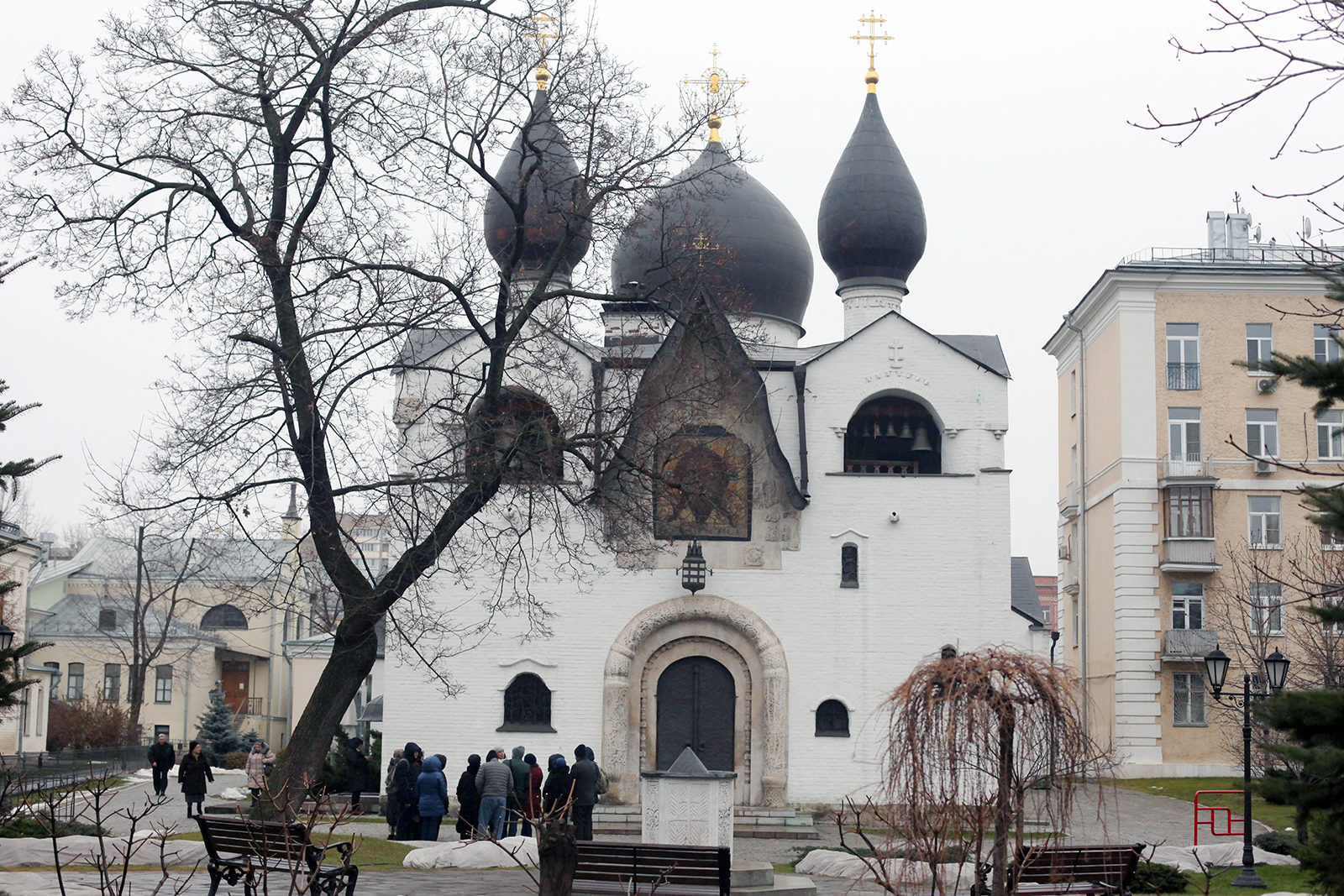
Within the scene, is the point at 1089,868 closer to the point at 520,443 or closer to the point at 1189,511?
the point at 520,443

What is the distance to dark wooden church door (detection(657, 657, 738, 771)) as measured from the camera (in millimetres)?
24547

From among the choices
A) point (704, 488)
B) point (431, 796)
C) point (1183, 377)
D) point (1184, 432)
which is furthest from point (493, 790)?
point (1183, 377)

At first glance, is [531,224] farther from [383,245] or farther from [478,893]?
[478,893]

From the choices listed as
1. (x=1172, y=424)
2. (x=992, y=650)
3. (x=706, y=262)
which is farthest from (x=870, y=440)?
(x=992, y=650)

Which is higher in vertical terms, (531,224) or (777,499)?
(531,224)

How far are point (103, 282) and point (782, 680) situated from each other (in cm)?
1200

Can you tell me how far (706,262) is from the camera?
19203 millimetres

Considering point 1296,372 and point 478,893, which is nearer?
point 1296,372

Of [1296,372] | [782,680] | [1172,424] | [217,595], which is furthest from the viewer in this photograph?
[217,595]

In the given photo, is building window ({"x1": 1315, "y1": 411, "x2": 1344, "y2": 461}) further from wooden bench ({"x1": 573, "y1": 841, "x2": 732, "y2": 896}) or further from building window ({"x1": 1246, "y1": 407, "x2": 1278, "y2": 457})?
wooden bench ({"x1": 573, "y1": 841, "x2": 732, "y2": 896})

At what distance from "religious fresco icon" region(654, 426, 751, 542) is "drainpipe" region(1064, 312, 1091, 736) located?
1529 centimetres

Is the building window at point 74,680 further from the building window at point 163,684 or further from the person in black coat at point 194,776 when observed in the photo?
the person in black coat at point 194,776

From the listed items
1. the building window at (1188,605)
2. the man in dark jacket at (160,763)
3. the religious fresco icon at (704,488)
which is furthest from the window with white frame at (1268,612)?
the man in dark jacket at (160,763)

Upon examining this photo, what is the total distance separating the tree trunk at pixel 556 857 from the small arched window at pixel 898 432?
17.4 metres
